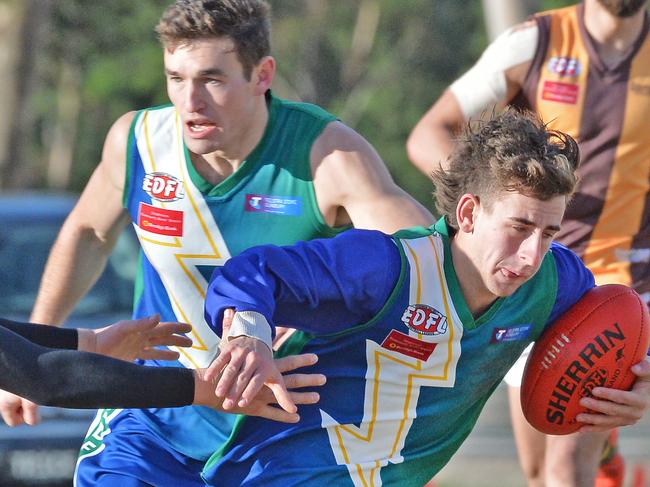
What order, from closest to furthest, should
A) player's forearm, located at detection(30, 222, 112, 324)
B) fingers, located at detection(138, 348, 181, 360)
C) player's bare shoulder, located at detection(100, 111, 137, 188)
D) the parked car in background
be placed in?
1. fingers, located at detection(138, 348, 181, 360)
2. player's bare shoulder, located at detection(100, 111, 137, 188)
3. player's forearm, located at detection(30, 222, 112, 324)
4. the parked car in background

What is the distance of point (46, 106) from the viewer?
38969 mm

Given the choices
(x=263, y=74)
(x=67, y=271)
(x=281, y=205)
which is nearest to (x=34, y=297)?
(x=67, y=271)

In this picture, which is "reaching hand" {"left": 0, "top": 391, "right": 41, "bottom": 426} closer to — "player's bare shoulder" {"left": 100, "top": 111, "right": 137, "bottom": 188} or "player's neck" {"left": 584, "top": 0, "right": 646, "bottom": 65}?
"player's bare shoulder" {"left": 100, "top": 111, "right": 137, "bottom": 188}

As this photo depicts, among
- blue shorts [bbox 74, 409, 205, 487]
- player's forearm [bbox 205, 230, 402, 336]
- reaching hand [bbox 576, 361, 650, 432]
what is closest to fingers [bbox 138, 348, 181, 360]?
blue shorts [bbox 74, 409, 205, 487]

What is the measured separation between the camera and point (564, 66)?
18.3 feet

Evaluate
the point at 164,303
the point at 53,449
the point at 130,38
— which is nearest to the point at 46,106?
the point at 130,38

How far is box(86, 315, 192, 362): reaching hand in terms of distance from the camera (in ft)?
14.3

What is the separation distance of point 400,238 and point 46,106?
36.1 meters

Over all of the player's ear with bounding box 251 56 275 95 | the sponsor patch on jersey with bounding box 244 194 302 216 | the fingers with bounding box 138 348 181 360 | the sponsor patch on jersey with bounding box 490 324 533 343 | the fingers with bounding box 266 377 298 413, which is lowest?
the fingers with bounding box 138 348 181 360

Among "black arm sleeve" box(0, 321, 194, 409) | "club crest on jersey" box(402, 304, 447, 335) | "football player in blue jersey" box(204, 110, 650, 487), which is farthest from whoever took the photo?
"club crest on jersey" box(402, 304, 447, 335)

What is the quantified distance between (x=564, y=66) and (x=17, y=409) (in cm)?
261

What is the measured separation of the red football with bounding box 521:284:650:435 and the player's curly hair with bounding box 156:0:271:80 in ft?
4.56

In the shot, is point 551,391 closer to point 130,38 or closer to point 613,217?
point 613,217

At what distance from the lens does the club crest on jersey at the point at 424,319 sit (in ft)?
13.2
